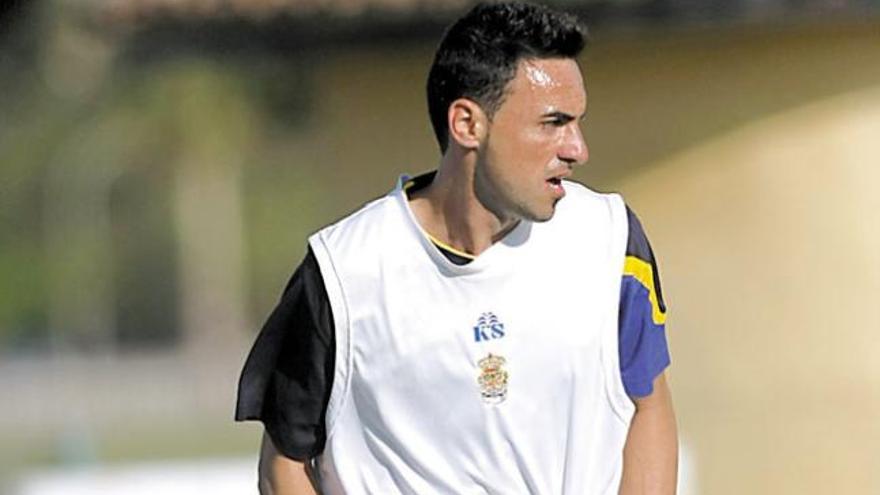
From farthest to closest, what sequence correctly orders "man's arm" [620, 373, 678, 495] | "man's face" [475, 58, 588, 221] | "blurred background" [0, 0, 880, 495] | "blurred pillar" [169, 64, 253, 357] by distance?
1. "blurred pillar" [169, 64, 253, 357]
2. "blurred background" [0, 0, 880, 495]
3. "man's arm" [620, 373, 678, 495]
4. "man's face" [475, 58, 588, 221]

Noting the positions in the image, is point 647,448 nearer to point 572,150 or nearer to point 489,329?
point 489,329

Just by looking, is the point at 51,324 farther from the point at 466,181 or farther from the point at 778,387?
the point at 466,181

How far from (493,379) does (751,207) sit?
16.6 ft

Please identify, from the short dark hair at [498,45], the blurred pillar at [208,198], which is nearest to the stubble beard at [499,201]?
the short dark hair at [498,45]

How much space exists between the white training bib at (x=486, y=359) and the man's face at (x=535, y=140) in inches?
6.4

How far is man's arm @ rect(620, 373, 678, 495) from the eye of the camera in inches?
201

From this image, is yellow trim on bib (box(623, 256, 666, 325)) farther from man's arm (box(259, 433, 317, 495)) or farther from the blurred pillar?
the blurred pillar

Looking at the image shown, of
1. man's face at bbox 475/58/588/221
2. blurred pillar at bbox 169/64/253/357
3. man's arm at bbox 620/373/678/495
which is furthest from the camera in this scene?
blurred pillar at bbox 169/64/253/357

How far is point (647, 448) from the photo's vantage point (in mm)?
5121

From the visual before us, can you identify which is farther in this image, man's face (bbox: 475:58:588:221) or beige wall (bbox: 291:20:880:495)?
beige wall (bbox: 291:20:880:495)

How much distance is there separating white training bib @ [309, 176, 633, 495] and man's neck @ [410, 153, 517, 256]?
0.03 metres

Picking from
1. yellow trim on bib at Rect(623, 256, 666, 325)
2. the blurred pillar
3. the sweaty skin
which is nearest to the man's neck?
the sweaty skin

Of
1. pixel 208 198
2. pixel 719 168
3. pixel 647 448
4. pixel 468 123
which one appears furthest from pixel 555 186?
pixel 208 198

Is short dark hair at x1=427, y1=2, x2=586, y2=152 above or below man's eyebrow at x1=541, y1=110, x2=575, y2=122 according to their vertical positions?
above
